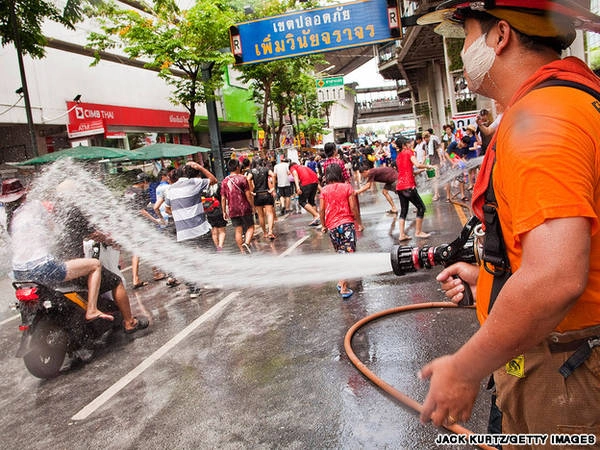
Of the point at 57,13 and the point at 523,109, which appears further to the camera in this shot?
the point at 57,13

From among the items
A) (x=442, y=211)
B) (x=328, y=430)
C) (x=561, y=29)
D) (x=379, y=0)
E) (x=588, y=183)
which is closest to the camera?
(x=588, y=183)

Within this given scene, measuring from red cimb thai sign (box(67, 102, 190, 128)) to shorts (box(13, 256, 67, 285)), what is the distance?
43.9 ft

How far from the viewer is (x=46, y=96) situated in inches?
630

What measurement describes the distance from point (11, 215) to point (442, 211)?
386 inches

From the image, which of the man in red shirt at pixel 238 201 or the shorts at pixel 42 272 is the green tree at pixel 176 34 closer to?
the man in red shirt at pixel 238 201

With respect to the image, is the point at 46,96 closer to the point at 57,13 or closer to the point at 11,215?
the point at 57,13

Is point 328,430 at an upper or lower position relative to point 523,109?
lower

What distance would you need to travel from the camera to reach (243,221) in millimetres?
9688

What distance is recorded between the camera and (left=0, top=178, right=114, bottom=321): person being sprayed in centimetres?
467

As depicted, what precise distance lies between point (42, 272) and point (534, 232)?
4681 millimetres

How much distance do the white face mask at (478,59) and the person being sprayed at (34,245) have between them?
4416 mm

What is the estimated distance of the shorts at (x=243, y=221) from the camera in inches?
379

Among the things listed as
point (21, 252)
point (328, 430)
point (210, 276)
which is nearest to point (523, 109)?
point (328, 430)

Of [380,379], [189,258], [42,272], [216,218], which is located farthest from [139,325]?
[216,218]
